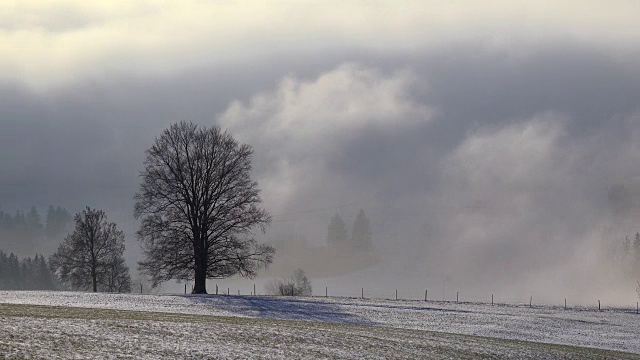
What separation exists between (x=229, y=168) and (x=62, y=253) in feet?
168

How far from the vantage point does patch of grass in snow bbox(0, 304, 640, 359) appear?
37.9 meters

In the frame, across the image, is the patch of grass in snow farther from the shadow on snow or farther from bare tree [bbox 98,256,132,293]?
bare tree [bbox 98,256,132,293]

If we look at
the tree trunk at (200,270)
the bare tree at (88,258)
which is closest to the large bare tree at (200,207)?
the tree trunk at (200,270)

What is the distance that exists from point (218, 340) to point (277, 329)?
20.7 ft

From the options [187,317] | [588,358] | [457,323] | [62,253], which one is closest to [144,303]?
[187,317]

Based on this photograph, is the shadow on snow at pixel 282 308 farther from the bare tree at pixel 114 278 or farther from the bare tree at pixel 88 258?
the bare tree at pixel 114 278

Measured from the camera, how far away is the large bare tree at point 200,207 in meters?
84.3

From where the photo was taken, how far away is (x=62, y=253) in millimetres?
127125

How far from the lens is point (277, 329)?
49.6 meters

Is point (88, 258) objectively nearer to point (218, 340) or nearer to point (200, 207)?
point (200, 207)

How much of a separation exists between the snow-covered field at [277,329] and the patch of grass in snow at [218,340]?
0.05 metres

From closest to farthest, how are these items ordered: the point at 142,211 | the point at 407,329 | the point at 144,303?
the point at 407,329 < the point at 144,303 < the point at 142,211

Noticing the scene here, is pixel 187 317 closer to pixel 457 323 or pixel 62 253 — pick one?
pixel 457 323

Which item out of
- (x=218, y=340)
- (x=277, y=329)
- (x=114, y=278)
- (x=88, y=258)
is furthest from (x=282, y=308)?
(x=114, y=278)
